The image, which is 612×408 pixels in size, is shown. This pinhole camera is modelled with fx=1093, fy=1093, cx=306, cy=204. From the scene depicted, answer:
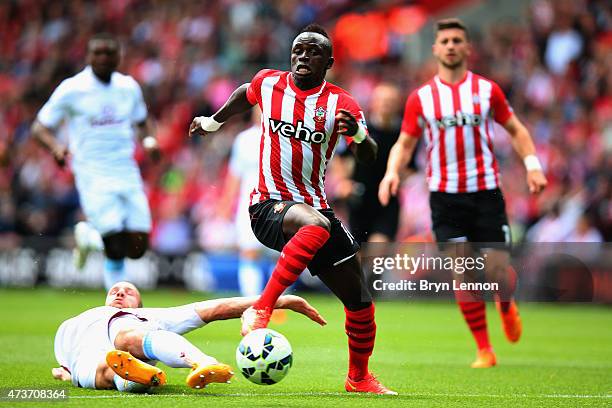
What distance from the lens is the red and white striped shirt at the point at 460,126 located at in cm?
853

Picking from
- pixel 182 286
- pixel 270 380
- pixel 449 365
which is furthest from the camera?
pixel 182 286

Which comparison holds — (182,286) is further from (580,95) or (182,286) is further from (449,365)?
(449,365)

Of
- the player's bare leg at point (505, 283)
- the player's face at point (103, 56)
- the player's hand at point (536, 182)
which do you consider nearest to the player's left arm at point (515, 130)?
A: the player's hand at point (536, 182)

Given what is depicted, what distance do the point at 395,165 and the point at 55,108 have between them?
10.8 ft

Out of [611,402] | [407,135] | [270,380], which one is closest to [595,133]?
[407,135]

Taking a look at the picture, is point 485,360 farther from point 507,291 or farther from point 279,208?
point 279,208

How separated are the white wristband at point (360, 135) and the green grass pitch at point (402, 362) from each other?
4.77 feet

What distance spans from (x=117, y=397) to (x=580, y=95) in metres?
12.6

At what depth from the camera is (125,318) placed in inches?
243

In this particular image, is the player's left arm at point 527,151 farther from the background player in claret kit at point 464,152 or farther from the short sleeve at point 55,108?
the short sleeve at point 55,108

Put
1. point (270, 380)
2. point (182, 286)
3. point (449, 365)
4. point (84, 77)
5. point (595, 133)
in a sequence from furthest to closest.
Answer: point (182, 286) → point (595, 133) → point (84, 77) → point (449, 365) → point (270, 380)

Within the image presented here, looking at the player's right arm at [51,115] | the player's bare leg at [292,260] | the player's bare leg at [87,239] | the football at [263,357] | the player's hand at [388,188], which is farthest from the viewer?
the player's bare leg at [87,239]

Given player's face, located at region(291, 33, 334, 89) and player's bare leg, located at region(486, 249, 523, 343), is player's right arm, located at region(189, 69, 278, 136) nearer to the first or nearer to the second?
player's face, located at region(291, 33, 334, 89)

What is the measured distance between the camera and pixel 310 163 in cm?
644
